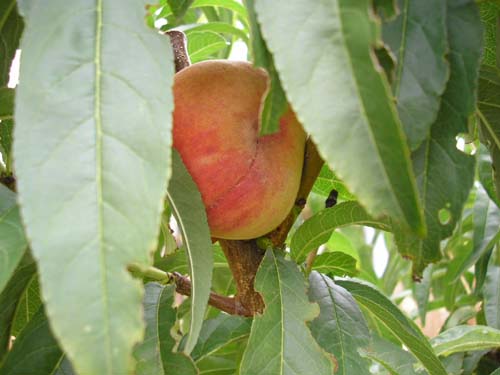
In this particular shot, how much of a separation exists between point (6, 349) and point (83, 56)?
0.37 metres

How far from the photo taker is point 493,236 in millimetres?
978

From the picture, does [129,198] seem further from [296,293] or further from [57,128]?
[296,293]

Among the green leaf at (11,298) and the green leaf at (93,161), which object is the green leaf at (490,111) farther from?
the green leaf at (11,298)

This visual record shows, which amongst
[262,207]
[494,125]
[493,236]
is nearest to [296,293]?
[262,207]

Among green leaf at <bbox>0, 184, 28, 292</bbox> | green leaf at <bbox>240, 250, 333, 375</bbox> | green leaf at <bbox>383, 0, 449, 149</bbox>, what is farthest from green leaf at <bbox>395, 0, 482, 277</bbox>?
green leaf at <bbox>0, 184, 28, 292</bbox>

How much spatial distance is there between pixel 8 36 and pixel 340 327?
15.9 inches

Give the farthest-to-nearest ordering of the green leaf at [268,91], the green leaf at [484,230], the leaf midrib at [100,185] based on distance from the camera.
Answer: the green leaf at [484,230], the green leaf at [268,91], the leaf midrib at [100,185]

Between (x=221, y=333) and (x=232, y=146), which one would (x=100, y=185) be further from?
(x=221, y=333)

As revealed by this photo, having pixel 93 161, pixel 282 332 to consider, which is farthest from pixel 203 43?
pixel 93 161

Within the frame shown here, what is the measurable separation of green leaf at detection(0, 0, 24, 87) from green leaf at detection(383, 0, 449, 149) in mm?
325

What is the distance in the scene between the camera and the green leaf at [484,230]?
0.98m

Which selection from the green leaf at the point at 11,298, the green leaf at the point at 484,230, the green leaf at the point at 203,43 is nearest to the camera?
the green leaf at the point at 11,298

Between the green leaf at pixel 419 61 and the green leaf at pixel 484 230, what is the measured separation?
22.9 inches

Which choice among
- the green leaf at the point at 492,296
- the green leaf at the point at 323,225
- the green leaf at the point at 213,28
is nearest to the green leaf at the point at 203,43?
the green leaf at the point at 213,28
